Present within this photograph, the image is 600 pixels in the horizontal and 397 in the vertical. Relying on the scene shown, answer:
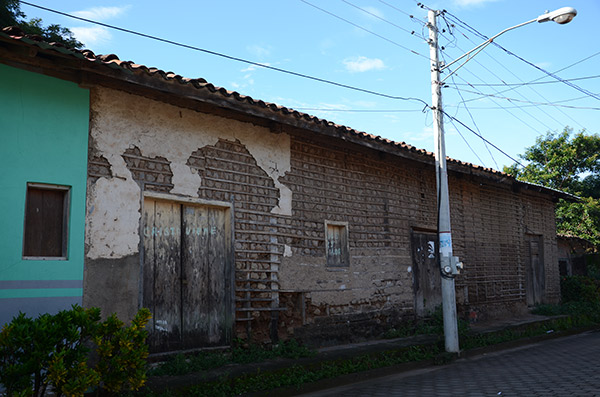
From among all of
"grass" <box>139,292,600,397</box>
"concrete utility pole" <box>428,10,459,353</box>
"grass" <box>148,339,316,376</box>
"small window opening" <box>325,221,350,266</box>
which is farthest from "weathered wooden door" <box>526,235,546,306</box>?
"grass" <box>148,339,316,376</box>

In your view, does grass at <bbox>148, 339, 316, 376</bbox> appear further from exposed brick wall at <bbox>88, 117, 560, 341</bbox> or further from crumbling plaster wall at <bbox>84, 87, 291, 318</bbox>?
crumbling plaster wall at <bbox>84, 87, 291, 318</bbox>

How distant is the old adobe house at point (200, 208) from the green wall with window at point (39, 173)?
13 mm

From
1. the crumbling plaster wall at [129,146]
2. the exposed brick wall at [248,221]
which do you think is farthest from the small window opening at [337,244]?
the crumbling plaster wall at [129,146]

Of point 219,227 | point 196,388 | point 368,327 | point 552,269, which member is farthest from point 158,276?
point 552,269

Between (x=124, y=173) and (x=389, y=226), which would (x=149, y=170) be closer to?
(x=124, y=173)

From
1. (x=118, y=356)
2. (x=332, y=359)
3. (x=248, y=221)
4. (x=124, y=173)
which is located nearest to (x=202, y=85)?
(x=124, y=173)

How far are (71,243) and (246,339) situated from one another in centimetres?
295

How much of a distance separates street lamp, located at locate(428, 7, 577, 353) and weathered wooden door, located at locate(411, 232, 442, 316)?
206 centimetres

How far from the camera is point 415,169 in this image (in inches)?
461

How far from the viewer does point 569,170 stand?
77.5ft

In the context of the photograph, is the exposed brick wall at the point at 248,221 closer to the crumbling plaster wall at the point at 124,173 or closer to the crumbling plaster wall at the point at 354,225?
the crumbling plaster wall at the point at 124,173

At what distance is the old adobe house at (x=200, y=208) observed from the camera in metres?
5.89

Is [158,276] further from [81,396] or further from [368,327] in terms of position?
[368,327]

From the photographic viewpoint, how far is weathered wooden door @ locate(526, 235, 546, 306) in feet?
50.9
